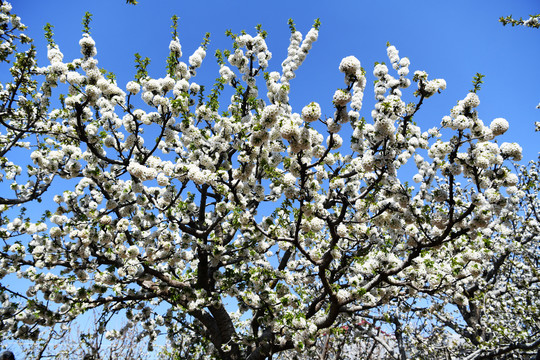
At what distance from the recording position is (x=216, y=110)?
748cm

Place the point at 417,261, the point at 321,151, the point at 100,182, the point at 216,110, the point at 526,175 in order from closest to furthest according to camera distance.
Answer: the point at 321,151
the point at 417,261
the point at 100,182
the point at 216,110
the point at 526,175

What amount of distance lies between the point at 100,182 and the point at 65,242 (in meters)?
1.60

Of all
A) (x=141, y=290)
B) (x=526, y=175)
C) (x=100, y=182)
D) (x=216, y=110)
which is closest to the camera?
(x=100, y=182)

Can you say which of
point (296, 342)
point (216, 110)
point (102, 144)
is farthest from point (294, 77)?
point (296, 342)

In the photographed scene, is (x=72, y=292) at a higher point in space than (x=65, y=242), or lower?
lower

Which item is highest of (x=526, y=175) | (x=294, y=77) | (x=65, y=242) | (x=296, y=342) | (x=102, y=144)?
(x=526, y=175)

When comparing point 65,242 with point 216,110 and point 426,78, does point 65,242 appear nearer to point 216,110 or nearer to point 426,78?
point 216,110

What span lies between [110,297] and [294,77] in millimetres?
6735

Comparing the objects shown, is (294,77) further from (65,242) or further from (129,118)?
(65,242)

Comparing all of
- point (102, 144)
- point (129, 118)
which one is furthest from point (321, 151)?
point (102, 144)

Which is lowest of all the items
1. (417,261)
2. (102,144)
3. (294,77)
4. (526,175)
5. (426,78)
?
(417,261)

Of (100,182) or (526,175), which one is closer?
(100,182)

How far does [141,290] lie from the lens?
8312 millimetres

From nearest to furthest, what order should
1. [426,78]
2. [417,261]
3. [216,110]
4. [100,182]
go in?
[426,78] → [417,261] → [100,182] → [216,110]
